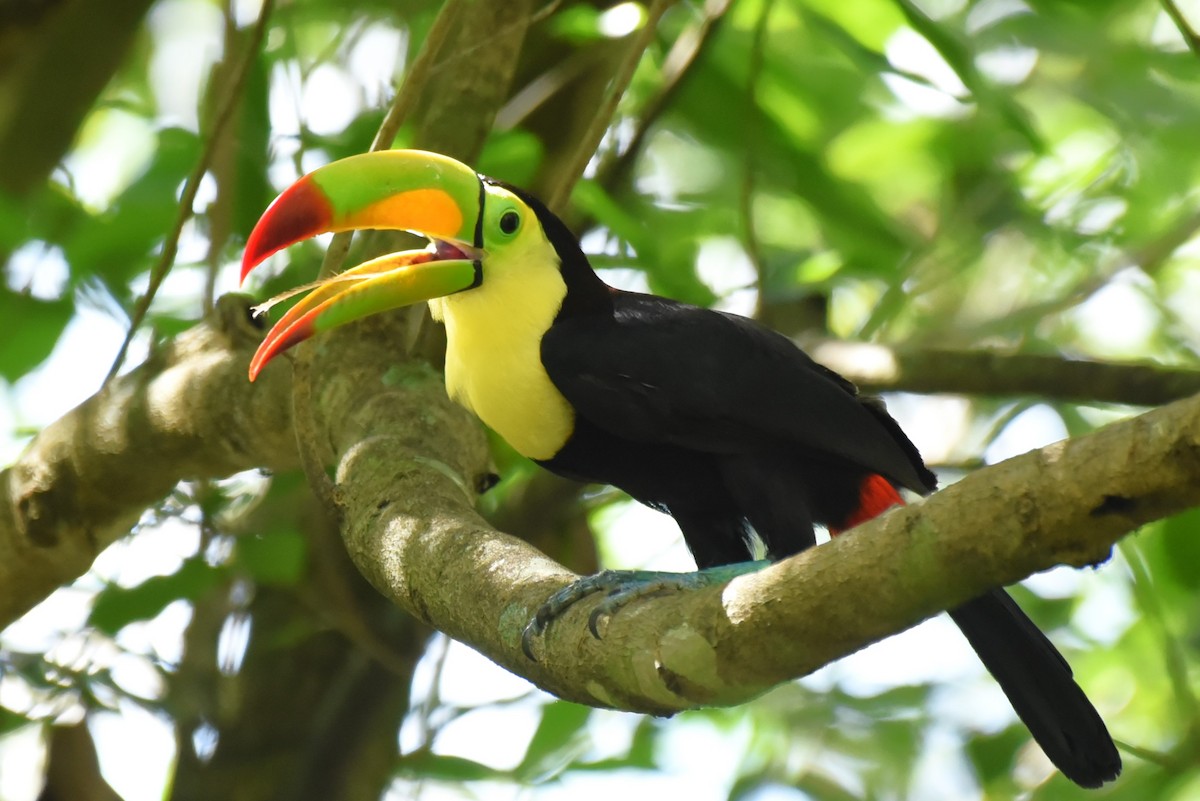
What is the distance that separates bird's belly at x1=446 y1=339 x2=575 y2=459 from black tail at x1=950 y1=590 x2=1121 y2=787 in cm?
85

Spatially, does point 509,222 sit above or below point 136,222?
below

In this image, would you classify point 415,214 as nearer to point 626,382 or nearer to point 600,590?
point 626,382

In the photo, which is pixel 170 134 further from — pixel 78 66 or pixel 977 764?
pixel 977 764

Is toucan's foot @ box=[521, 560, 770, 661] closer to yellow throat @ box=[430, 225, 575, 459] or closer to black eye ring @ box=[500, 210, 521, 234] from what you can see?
yellow throat @ box=[430, 225, 575, 459]

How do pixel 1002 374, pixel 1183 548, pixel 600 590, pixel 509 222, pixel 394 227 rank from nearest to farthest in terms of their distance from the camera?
pixel 600 590
pixel 394 227
pixel 509 222
pixel 1183 548
pixel 1002 374

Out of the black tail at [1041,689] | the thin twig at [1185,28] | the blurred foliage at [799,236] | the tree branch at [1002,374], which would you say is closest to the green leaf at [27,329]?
the blurred foliage at [799,236]

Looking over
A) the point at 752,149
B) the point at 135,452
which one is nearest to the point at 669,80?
the point at 752,149

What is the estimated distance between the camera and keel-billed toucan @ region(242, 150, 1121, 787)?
2516 millimetres

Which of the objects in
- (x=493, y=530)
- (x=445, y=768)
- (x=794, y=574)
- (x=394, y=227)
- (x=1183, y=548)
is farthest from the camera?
(x=445, y=768)

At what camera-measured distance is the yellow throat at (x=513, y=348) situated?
2.77m

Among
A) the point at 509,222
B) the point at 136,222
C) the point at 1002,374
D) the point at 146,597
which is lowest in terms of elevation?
the point at 1002,374

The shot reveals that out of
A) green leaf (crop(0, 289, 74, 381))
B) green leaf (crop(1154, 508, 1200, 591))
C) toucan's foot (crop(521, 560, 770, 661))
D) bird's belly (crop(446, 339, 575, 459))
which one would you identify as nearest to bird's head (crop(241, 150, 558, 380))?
bird's belly (crop(446, 339, 575, 459))

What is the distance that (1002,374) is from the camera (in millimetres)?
3105

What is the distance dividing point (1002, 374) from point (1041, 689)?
0.82 m
